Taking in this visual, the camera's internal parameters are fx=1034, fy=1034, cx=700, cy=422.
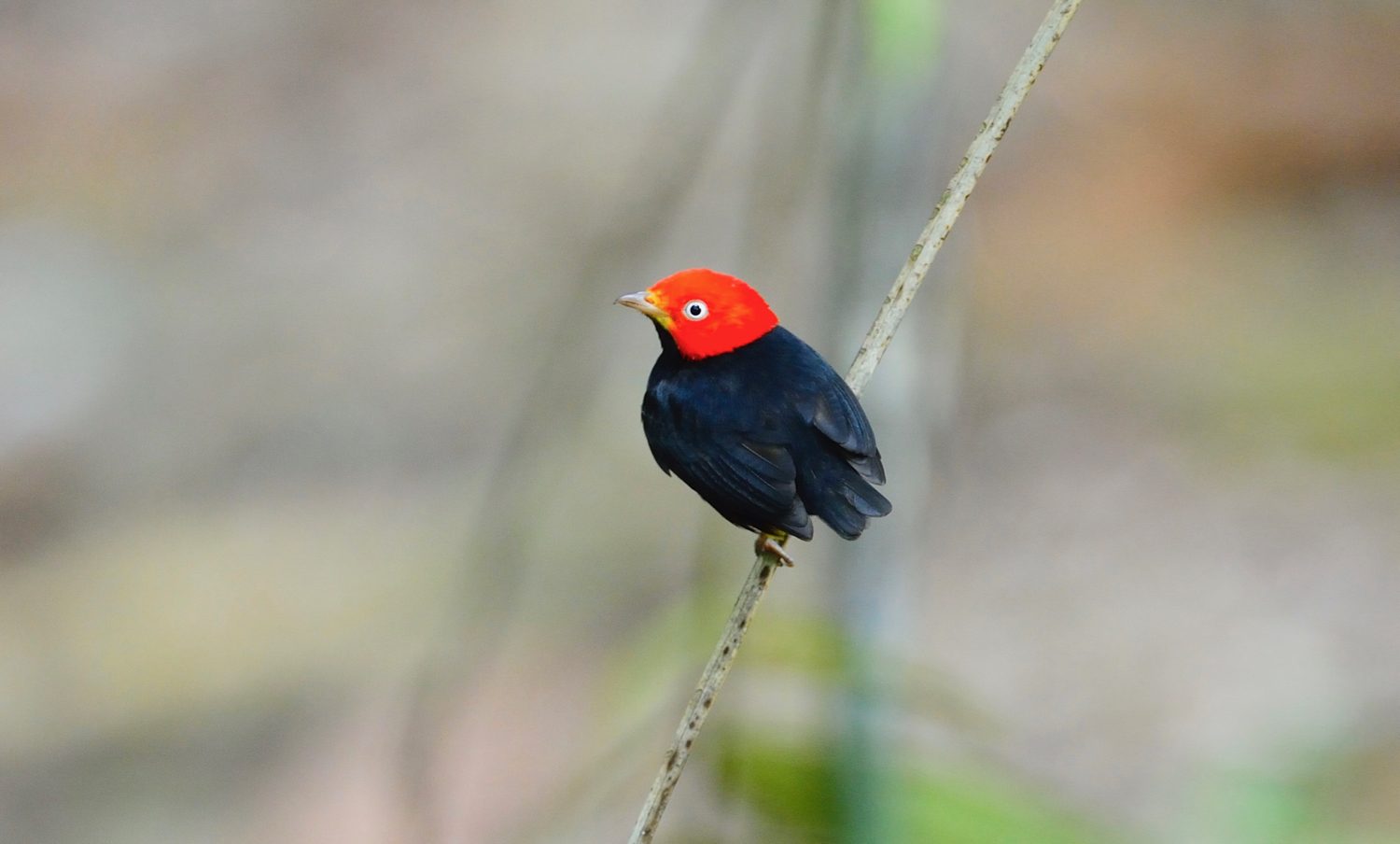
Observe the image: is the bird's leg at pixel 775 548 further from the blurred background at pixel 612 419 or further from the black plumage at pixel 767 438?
the blurred background at pixel 612 419

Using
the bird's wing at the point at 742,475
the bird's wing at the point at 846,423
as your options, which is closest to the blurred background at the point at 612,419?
the bird's wing at the point at 846,423

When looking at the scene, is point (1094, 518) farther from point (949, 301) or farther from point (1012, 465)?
point (949, 301)

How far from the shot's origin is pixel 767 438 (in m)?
1.42

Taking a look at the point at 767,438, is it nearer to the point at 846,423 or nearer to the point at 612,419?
the point at 846,423

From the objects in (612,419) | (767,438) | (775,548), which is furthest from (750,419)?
(612,419)

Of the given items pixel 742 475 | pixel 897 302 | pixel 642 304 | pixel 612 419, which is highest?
pixel 612 419

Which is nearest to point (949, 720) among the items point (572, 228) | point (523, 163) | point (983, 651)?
point (983, 651)

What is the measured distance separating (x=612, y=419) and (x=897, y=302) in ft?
4.78

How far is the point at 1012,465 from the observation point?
10.1 feet

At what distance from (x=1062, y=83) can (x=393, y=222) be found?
75.0 inches

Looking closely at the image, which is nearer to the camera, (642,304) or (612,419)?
(642,304)

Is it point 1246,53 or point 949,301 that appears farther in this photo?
point 1246,53

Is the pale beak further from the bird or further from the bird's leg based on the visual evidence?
the bird's leg

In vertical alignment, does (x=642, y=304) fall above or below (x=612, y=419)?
below
